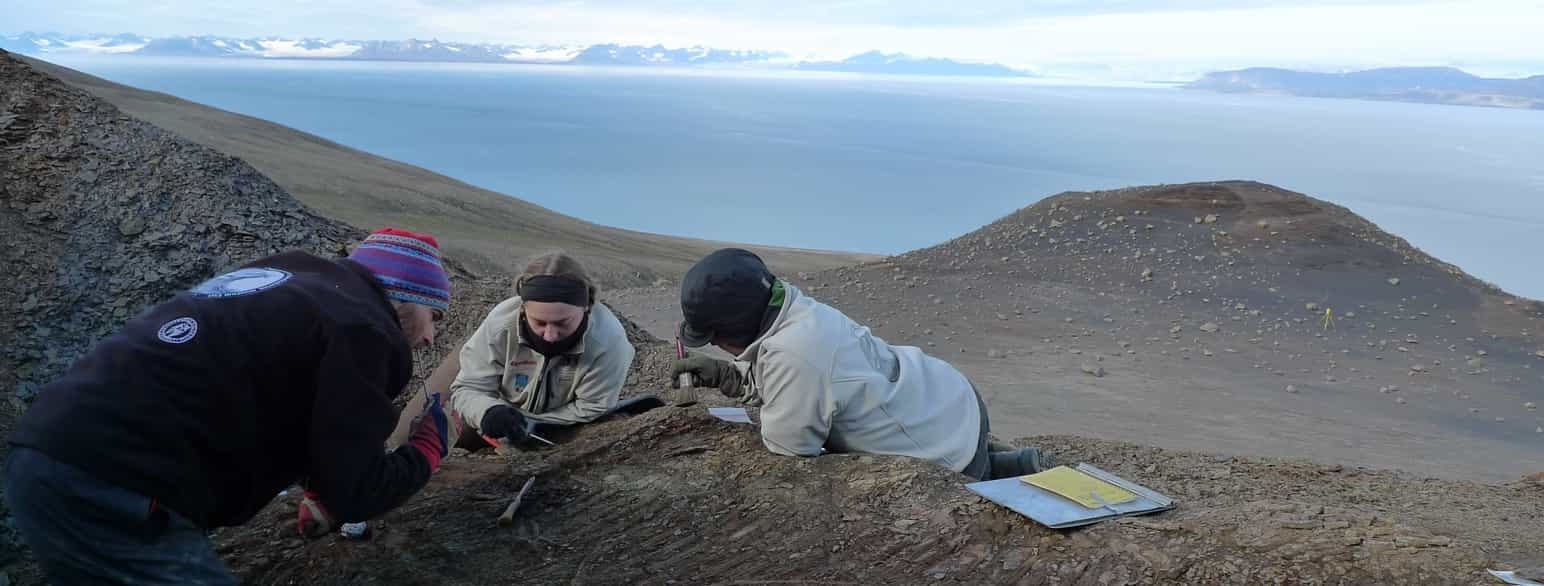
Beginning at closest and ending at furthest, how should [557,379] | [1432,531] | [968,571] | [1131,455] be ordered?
1. [968,571]
2. [1432,531]
3. [557,379]
4. [1131,455]

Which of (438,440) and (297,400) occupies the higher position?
(297,400)

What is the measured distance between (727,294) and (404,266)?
118 cm

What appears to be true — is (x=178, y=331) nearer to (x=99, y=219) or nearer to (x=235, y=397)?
(x=235, y=397)

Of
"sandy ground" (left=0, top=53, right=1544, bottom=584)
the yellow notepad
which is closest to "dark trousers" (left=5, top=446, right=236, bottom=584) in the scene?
"sandy ground" (left=0, top=53, right=1544, bottom=584)

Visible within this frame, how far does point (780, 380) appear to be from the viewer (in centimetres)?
342

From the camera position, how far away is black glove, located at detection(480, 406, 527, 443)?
3.92m

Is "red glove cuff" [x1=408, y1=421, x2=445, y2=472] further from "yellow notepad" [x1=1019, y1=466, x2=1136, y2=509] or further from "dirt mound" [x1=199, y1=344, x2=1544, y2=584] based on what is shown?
"yellow notepad" [x1=1019, y1=466, x2=1136, y2=509]

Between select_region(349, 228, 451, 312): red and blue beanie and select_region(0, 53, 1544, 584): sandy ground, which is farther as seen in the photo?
select_region(0, 53, 1544, 584): sandy ground

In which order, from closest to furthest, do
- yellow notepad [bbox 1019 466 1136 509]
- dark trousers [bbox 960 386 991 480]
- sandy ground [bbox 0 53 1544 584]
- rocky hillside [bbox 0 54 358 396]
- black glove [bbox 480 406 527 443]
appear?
1. sandy ground [bbox 0 53 1544 584]
2. yellow notepad [bbox 1019 466 1136 509]
3. dark trousers [bbox 960 386 991 480]
4. black glove [bbox 480 406 527 443]
5. rocky hillside [bbox 0 54 358 396]

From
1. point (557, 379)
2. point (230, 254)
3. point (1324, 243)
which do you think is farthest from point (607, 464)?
point (1324, 243)

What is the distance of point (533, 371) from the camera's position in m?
4.18

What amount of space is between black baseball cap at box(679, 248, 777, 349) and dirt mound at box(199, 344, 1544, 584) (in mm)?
592

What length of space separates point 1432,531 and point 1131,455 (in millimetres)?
2797

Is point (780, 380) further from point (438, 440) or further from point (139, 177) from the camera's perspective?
point (139, 177)
